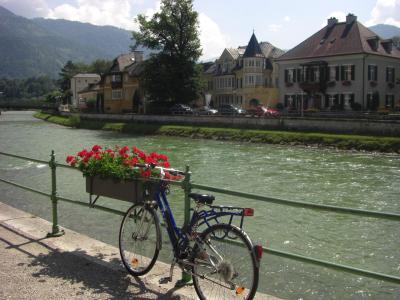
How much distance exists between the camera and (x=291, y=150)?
36.1 metres

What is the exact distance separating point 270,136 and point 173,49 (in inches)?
1050

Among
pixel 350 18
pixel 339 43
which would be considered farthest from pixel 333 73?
pixel 350 18

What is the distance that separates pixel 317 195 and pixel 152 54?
164ft

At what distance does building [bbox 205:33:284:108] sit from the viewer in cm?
6788

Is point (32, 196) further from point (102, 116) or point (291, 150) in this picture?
point (102, 116)

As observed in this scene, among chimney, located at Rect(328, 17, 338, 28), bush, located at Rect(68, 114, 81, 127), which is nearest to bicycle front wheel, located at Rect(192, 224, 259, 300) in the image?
chimney, located at Rect(328, 17, 338, 28)

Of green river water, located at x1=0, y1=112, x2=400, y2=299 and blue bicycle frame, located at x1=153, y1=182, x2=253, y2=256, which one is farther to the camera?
green river water, located at x1=0, y1=112, x2=400, y2=299

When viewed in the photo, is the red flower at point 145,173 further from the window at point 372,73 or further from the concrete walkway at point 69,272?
the window at point 372,73

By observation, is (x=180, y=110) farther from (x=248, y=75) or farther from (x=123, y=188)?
(x=123, y=188)

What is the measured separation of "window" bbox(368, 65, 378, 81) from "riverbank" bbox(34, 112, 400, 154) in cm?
1366

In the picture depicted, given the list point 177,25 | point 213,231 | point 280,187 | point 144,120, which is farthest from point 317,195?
point 177,25

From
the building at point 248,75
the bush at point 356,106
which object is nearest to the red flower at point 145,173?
the bush at point 356,106

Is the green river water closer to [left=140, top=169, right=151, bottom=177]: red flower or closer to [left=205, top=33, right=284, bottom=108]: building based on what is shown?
[left=140, top=169, right=151, bottom=177]: red flower

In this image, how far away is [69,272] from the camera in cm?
584
